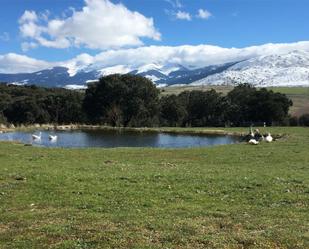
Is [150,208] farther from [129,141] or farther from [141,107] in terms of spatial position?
[141,107]

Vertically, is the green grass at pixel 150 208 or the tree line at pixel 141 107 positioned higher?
the tree line at pixel 141 107

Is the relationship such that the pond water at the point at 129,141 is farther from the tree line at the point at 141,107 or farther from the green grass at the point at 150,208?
the tree line at the point at 141,107

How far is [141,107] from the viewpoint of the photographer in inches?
3465

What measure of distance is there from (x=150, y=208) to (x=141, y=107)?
73.0m

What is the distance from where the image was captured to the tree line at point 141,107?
88.9 m

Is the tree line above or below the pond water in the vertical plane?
above

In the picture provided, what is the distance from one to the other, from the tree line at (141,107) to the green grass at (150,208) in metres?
62.5

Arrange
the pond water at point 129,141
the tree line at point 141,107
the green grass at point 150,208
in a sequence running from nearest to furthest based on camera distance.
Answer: the green grass at point 150,208 < the pond water at point 129,141 < the tree line at point 141,107

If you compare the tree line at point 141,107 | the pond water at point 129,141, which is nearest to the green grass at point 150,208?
the pond water at point 129,141

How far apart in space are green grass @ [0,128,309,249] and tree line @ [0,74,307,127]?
62542 mm

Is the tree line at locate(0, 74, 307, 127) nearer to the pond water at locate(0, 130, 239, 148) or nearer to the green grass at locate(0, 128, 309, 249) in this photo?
the pond water at locate(0, 130, 239, 148)

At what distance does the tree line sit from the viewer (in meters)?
88.9

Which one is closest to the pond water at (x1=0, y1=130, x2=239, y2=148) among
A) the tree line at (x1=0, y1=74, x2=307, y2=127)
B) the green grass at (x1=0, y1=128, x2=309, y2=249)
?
the green grass at (x1=0, y1=128, x2=309, y2=249)

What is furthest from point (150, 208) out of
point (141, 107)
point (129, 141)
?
point (141, 107)
